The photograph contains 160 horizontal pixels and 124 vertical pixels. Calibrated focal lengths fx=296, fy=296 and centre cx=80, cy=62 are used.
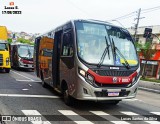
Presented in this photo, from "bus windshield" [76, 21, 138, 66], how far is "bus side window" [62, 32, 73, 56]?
1.45 feet

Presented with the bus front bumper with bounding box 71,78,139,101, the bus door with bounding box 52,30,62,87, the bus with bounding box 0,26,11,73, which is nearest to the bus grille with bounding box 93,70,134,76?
the bus front bumper with bounding box 71,78,139,101

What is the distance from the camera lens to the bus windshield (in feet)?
29.3

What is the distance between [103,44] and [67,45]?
1.25 m

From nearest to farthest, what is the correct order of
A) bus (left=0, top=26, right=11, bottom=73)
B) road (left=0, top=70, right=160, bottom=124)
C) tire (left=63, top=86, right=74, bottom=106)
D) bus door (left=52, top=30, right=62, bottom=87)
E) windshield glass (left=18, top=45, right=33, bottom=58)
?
road (left=0, top=70, right=160, bottom=124), tire (left=63, top=86, right=74, bottom=106), bus door (left=52, top=30, right=62, bottom=87), bus (left=0, top=26, right=11, bottom=73), windshield glass (left=18, top=45, right=33, bottom=58)

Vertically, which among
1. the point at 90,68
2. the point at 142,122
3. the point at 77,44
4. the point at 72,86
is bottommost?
the point at 142,122

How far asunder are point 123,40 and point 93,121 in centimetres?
312

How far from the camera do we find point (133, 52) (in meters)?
9.66

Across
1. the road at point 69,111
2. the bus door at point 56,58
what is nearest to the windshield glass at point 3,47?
Result: the road at point 69,111

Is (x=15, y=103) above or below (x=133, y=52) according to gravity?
below

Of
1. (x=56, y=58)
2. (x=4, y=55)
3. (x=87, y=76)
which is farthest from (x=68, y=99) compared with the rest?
(x=4, y=55)

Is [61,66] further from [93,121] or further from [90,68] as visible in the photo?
[93,121]

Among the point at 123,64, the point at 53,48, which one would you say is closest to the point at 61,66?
the point at 53,48

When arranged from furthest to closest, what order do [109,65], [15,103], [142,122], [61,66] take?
[61,66] < [15,103] < [109,65] < [142,122]

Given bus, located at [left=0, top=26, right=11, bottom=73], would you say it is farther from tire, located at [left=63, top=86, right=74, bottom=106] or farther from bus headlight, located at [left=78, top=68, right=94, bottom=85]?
bus headlight, located at [left=78, top=68, right=94, bottom=85]
